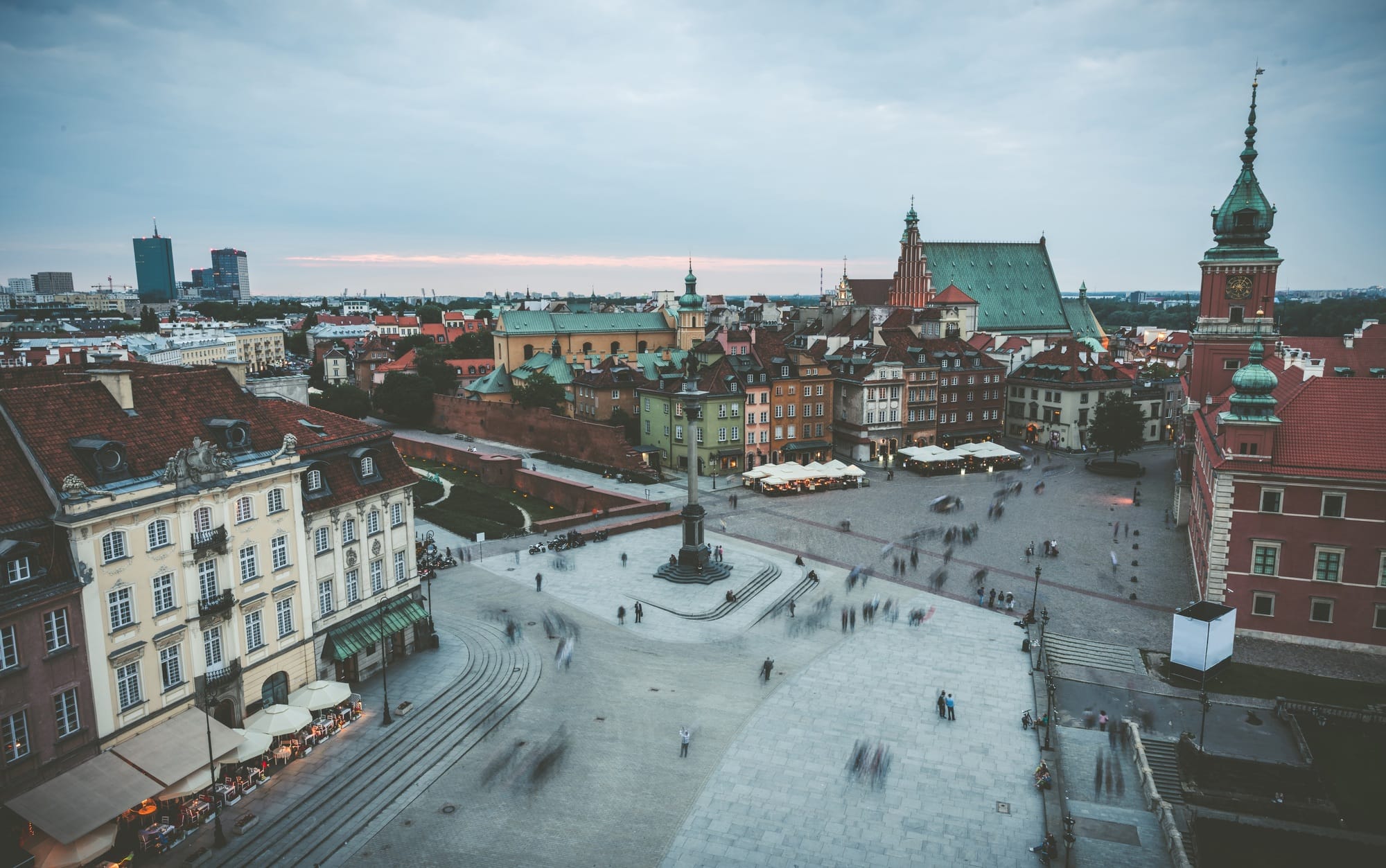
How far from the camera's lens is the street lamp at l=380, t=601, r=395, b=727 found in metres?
28.2

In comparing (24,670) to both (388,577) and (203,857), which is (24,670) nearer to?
(203,857)

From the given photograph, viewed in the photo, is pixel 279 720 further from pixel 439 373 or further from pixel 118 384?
pixel 439 373

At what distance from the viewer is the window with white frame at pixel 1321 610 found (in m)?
33.8

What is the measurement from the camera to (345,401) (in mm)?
92062

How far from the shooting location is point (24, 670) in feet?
66.5

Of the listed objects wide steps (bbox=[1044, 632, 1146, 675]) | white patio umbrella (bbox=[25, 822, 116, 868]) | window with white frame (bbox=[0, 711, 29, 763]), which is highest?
window with white frame (bbox=[0, 711, 29, 763])

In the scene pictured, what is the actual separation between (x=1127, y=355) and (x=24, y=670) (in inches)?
5215

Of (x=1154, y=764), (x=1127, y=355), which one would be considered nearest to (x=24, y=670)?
(x=1154, y=764)

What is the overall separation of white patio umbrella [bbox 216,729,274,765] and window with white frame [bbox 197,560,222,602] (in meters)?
4.02

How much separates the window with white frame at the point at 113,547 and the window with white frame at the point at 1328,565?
41.6m

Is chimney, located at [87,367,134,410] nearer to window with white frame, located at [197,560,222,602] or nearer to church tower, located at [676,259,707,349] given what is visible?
window with white frame, located at [197,560,222,602]

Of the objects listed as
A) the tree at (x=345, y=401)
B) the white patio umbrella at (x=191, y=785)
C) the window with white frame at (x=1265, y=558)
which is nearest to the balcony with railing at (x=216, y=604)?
the white patio umbrella at (x=191, y=785)

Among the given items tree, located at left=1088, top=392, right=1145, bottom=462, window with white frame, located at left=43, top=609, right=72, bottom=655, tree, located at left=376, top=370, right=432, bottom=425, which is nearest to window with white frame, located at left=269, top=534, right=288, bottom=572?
window with white frame, located at left=43, top=609, right=72, bottom=655

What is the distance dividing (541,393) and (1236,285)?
57258 millimetres
